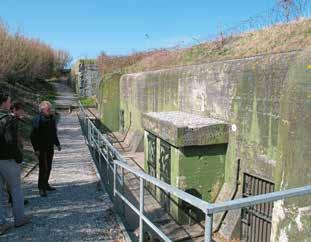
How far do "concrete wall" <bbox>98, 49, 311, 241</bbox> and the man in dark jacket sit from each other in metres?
3.41

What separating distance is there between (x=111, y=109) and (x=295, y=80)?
16216mm

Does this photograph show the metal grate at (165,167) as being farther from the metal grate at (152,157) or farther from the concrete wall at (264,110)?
the concrete wall at (264,110)

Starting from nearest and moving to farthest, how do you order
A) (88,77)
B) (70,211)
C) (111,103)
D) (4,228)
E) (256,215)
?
(4,228), (70,211), (256,215), (111,103), (88,77)

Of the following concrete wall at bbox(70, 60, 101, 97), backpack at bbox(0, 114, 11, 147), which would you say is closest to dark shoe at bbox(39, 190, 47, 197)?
backpack at bbox(0, 114, 11, 147)

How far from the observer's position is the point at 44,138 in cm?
578

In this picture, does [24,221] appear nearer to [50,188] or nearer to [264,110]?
[50,188]

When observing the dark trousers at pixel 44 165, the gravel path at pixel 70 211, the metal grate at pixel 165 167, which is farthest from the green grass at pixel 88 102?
the dark trousers at pixel 44 165

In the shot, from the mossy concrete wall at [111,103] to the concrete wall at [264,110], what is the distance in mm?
8563

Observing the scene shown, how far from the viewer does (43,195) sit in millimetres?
5992

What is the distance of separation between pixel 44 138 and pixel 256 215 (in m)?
3.84

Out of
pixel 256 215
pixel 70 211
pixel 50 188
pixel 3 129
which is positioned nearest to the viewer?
pixel 3 129

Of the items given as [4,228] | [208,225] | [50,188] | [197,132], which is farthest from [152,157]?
[208,225]

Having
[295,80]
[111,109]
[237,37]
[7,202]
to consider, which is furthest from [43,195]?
[111,109]

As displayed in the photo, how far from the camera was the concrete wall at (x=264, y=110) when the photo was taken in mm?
4074
